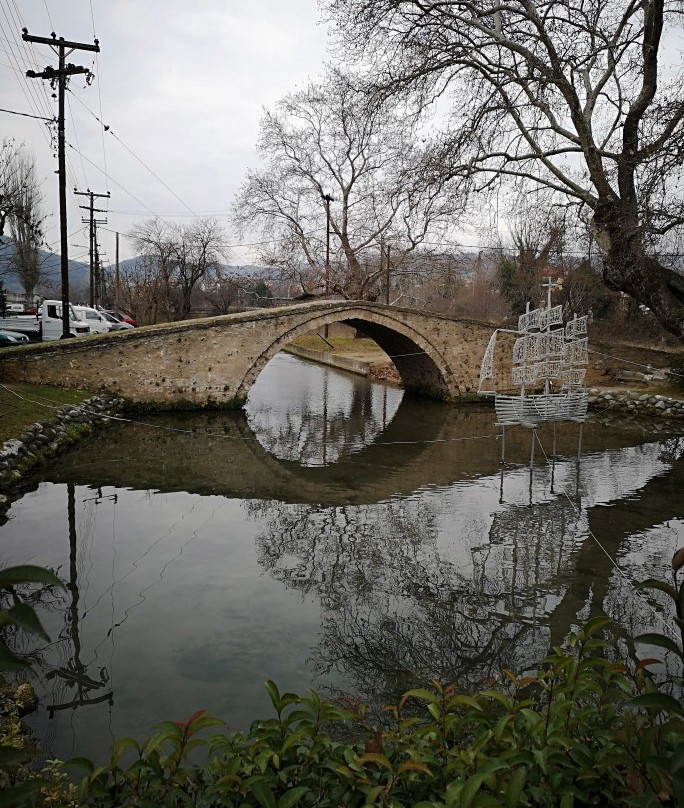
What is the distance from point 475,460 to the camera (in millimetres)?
12055

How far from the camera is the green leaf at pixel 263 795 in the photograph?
207 centimetres

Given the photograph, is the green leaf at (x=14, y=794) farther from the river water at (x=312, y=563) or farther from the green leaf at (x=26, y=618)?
the river water at (x=312, y=563)

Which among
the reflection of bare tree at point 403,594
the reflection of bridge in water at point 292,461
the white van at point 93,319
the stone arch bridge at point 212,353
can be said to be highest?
the white van at point 93,319

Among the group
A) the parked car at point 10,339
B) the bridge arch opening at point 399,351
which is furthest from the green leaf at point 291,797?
the parked car at point 10,339

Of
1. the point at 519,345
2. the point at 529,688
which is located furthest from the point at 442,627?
the point at 519,345

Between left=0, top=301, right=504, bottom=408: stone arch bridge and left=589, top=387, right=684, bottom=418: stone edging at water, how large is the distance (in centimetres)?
367

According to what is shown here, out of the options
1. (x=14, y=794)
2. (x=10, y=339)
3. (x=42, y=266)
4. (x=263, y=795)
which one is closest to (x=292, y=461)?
(x=263, y=795)

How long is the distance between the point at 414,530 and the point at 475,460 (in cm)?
444

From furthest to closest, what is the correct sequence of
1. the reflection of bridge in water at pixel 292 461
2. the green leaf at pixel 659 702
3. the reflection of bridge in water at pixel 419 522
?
the reflection of bridge in water at pixel 292 461, the reflection of bridge in water at pixel 419 522, the green leaf at pixel 659 702

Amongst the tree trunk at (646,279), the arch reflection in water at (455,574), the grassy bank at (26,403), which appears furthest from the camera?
the grassy bank at (26,403)

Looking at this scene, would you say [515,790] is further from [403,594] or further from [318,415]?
[318,415]

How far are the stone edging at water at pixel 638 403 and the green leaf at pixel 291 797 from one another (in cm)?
1594

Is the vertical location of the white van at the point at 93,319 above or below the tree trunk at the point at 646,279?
above

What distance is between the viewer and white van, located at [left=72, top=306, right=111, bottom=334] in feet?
85.5
